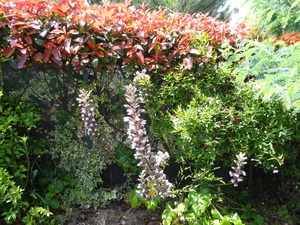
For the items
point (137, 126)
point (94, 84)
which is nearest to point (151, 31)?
point (94, 84)

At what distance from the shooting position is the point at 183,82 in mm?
2391

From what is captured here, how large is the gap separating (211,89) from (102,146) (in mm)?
1200

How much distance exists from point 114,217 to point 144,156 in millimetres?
841

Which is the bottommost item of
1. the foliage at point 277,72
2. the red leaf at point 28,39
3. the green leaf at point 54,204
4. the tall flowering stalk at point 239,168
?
the green leaf at point 54,204

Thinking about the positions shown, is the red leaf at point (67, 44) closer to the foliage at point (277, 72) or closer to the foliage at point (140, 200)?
the foliage at point (140, 200)

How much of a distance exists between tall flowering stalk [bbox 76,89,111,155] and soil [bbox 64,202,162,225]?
57cm

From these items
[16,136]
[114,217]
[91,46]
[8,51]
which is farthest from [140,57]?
[114,217]

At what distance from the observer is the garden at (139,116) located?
2020 mm

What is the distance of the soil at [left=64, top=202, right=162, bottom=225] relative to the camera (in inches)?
89.5

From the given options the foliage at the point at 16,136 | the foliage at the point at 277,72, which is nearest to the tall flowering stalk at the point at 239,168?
the foliage at the point at 277,72

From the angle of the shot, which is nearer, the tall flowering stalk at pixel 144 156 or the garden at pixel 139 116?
the tall flowering stalk at pixel 144 156

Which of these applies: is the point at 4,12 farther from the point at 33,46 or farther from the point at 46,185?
the point at 46,185

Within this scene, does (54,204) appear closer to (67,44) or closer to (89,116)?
(89,116)

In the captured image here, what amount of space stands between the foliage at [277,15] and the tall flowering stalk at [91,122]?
1.83 meters
